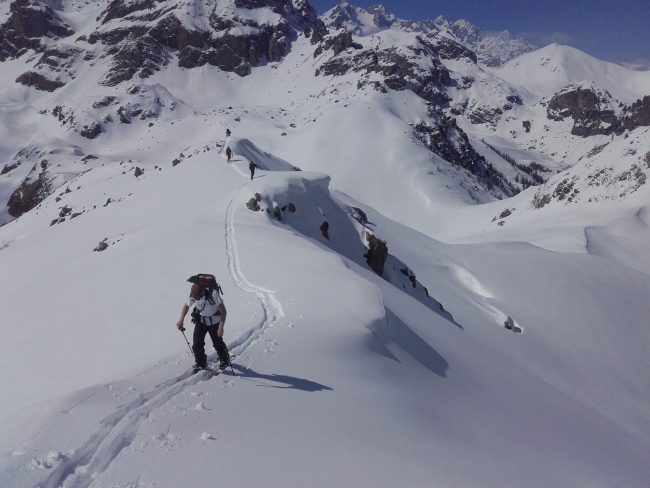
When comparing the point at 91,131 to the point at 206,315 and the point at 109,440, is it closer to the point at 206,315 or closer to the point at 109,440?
the point at 206,315

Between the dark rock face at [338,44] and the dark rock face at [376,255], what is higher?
the dark rock face at [338,44]

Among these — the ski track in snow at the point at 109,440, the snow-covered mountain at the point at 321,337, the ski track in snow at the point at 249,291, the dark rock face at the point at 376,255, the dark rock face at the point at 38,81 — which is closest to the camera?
the ski track in snow at the point at 109,440

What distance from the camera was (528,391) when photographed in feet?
46.8

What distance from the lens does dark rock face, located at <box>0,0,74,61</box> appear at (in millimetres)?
191125

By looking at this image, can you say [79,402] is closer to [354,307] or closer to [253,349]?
[253,349]

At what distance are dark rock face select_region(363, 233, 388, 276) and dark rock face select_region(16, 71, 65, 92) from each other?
16766 centimetres

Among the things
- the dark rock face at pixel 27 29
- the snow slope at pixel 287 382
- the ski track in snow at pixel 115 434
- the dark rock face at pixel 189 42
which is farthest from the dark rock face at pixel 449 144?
the dark rock face at pixel 27 29

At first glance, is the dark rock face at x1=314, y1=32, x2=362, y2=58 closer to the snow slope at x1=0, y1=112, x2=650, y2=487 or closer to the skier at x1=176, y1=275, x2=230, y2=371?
the snow slope at x1=0, y1=112, x2=650, y2=487

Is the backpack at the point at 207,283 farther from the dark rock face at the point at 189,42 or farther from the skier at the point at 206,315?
the dark rock face at the point at 189,42

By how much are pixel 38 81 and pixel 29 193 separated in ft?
303

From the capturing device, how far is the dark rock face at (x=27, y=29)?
19112 centimetres

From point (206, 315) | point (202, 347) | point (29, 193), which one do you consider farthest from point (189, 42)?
point (202, 347)

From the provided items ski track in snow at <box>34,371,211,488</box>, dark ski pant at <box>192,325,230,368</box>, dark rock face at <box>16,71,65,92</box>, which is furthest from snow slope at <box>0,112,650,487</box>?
dark rock face at <box>16,71,65,92</box>

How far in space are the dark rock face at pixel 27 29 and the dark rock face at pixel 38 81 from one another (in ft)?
91.8
